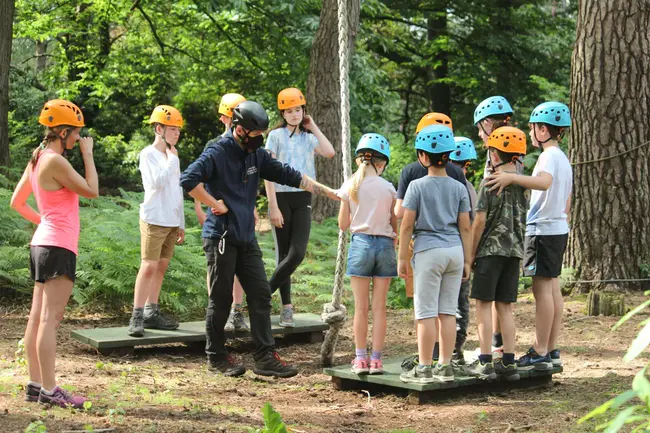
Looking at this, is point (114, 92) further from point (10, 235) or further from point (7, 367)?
point (7, 367)

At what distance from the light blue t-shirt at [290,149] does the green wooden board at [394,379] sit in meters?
1.85

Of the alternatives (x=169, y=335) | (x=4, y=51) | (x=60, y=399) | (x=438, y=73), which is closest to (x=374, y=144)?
(x=169, y=335)

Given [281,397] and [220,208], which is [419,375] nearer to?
[281,397]

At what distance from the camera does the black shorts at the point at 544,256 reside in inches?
257

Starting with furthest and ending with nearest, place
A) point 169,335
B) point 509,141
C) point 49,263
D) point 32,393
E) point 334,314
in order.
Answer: point 169,335, point 334,314, point 509,141, point 32,393, point 49,263

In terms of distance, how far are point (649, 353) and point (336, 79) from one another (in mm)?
8752

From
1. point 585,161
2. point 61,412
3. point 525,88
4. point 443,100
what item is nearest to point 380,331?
point 61,412

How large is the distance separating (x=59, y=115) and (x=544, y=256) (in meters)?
3.78

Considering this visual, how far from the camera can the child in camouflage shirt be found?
619cm

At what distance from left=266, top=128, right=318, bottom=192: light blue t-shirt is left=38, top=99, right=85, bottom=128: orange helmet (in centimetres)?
261

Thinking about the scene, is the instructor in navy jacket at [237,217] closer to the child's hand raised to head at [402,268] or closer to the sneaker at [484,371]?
the child's hand raised to head at [402,268]

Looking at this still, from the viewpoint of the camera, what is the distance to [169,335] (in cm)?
758

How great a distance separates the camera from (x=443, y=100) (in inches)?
979

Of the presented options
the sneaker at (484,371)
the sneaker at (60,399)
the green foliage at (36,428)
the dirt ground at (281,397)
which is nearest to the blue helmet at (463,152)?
the sneaker at (484,371)
